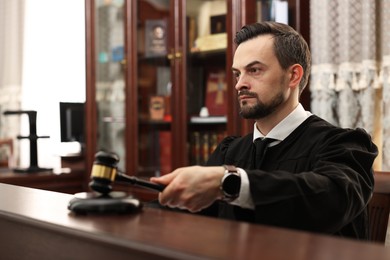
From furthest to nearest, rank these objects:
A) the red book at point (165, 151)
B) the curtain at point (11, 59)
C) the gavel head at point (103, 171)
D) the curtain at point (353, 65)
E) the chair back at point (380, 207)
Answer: the curtain at point (11, 59), the red book at point (165, 151), the curtain at point (353, 65), the chair back at point (380, 207), the gavel head at point (103, 171)

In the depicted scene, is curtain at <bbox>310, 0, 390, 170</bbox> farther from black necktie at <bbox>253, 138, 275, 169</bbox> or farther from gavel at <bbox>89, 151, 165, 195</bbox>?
gavel at <bbox>89, 151, 165, 195</bbox>

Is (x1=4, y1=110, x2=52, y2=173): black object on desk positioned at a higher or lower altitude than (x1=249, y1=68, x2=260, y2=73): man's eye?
lower

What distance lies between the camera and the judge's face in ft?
5.77

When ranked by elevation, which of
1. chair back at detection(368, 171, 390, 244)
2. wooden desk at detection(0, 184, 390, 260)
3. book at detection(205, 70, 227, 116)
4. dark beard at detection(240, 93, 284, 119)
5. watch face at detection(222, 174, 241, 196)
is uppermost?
book at detection(205, 70, 227, 116)

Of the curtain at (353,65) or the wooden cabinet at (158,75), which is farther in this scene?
the wooden cabinet at (158,75)

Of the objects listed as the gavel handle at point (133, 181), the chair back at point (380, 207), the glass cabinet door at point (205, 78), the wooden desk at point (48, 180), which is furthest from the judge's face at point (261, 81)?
the wooden desk at point (48, 180)

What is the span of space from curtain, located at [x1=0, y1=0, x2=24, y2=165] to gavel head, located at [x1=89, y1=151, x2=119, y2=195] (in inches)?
140

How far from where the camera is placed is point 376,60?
243 centimetres

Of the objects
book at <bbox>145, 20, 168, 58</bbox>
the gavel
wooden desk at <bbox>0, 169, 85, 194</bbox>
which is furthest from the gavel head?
wooden desk at <bbox>0, 169, 85, 194</bbox>

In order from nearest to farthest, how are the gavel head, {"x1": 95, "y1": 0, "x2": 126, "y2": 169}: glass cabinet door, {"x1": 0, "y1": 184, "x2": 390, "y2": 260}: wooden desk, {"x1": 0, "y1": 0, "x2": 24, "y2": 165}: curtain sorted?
1. {"x1": 0, "y1": 184, "x2": 390, "y2": 260}: wooden desk
2. the gavel head
3. {"x1": 95, "y1": 0, "x2": 126, "y2": 169}: glass cabinet door
4. {"x1": 0, "y1": 0, "x2": 24, "y2": 165}: curtain

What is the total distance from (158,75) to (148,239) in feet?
8.66

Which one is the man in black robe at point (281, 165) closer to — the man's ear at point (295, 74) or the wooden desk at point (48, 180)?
the man's ear at point (295, 74)

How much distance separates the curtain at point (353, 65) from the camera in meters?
2.39

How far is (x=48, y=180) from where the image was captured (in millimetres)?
3510
